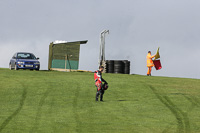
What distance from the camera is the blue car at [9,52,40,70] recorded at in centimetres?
3475

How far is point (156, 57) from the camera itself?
114ft

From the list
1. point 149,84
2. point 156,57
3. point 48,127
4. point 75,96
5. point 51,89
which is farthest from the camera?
point 156,57

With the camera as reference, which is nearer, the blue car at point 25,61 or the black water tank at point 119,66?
the blue car at point 25,61

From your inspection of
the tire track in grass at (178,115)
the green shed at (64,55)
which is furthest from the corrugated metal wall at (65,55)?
the tire track in grass at (178,115)

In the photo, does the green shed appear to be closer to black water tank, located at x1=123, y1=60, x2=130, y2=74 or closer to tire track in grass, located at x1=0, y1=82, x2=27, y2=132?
black water tank, located at x1=123, y1=60, x2=130, y2=74

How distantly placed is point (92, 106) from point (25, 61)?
1768 centimetres

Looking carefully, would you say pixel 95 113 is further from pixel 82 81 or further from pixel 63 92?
pixel 82 81

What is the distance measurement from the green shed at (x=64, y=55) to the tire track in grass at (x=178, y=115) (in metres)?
17.4

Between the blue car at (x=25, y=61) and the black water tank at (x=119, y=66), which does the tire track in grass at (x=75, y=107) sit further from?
the black water tank at (x=119, y=66)

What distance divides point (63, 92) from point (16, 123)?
8.75 meters

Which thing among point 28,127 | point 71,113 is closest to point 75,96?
point 71,113

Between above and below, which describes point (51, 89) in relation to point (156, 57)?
below

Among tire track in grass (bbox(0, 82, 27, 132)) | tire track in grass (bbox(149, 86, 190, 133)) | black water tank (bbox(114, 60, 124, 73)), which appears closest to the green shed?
black water tank (bbox(114, 60, 124, 73))

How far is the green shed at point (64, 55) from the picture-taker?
39875 millimetres
